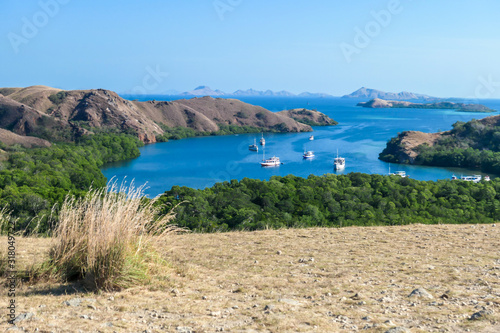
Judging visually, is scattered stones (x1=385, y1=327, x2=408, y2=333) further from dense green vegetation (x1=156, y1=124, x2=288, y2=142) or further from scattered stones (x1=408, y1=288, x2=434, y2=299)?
dense green vegetation (x1=156, y1=124, x2=288, y2=142)

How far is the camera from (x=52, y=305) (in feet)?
13.9

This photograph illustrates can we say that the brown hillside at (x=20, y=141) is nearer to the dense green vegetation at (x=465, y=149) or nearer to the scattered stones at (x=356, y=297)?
the dense green vegetation at (x=465, y=149)

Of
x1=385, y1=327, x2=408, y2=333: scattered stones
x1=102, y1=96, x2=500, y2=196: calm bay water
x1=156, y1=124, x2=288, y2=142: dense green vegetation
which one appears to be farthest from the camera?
x1=156, y1=124, x2=288, y2=142: dense green vegetation

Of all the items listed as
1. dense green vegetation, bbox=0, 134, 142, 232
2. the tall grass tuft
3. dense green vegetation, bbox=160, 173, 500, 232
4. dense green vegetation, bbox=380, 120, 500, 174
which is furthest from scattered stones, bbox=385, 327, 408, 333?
dense green vegetation, bbox=380, 120, 500, 174

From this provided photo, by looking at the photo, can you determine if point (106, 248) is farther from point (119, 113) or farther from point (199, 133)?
point (199, 133)

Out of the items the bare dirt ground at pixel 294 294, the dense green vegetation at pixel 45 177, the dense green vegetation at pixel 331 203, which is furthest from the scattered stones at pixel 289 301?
the dense green vegetation at pixel 331 203

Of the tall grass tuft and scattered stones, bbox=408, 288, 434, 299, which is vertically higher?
the tall grass tuft

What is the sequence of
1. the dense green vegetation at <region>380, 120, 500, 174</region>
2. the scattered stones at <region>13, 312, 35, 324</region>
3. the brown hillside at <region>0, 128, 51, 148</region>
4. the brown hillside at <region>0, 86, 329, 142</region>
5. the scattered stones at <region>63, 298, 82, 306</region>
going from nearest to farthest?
1. the scattered stones at <region>13, 312, 35, 324</region>
2. the scattered stones at <region>63, 298, 82, 306</region>
3. the brown hillside at <region>0, 128, 51, 148</region>
4. the dense green vegetation at <region>380, 120, 500, 174</region>
5. the brown hillside at <region>0, 86, 329, 142</region>

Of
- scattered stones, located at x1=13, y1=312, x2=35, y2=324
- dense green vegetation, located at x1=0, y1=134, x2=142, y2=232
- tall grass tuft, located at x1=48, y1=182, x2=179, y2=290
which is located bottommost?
dense green vegetation, located at x1=0, y1=134, x2=142, y2=232

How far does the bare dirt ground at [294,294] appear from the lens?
3.86 meters

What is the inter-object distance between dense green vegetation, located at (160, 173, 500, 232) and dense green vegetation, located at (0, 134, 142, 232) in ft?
18.7

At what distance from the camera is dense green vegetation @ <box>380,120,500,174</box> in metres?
58.1

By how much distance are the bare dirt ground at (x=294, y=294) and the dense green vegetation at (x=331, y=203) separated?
937 centimetres

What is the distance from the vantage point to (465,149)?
62.5 m
